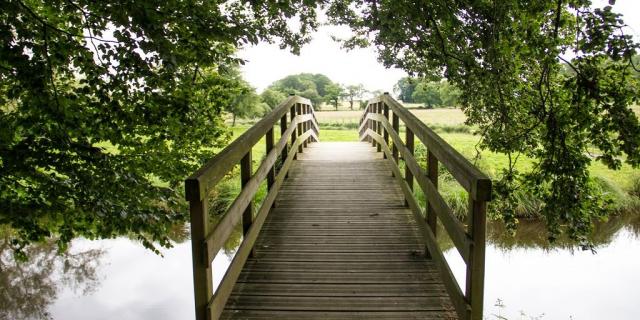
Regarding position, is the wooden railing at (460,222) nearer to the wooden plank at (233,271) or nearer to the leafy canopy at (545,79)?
the leafy canopy at (545,79)

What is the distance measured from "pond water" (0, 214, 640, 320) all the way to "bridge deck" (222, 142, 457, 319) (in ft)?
7.59

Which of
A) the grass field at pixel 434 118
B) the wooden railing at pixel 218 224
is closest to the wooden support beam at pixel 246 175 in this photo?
the wooden railing at pixel 218 224

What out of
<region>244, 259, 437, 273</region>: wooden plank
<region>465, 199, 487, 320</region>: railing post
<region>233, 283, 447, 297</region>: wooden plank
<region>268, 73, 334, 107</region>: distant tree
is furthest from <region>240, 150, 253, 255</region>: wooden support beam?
<region>268, 73, 334, 107</region>: distant tree

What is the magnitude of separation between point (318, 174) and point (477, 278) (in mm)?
4515

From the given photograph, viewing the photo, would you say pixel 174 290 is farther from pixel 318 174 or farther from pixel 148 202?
pixel 148 202

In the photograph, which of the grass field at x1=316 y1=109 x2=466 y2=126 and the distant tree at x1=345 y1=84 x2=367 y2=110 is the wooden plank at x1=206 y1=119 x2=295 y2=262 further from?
the distant tree at x1=345 y1=84 x2=367 y2=110

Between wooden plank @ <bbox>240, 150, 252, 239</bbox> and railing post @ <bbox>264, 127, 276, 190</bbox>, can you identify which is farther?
railing post @ <bbox>264, 127, 276, 190</bbox>

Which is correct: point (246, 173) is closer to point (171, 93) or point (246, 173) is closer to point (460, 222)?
point (171, 93)

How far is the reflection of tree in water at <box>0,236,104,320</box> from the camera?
22.8 ft

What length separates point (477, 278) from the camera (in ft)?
7.86

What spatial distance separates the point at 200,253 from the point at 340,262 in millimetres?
1626

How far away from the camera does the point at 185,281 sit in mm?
7969

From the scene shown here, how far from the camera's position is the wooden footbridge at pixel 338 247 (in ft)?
8.06

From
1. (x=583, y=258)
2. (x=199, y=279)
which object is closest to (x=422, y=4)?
(x=199, y=279)
